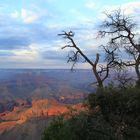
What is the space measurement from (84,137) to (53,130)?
1965mm

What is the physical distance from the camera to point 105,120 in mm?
21359

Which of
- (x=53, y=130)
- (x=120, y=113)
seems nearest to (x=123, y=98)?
(x=120, y=113)

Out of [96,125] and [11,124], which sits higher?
[96,125]

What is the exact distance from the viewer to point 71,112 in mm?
21859

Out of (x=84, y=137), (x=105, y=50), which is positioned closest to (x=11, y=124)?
(x=105, y=50)

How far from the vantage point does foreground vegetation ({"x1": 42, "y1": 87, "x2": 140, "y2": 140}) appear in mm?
20375

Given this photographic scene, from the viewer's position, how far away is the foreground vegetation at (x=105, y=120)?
20.4 metres

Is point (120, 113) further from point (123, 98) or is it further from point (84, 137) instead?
point (84, 137)

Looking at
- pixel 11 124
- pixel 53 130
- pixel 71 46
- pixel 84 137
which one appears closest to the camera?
pixel 84 137

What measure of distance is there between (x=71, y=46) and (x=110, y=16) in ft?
10.6

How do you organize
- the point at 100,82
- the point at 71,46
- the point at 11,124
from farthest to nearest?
the point at 11,124 < the point at 71,46 < the point at 100,82

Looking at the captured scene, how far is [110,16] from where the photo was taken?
30875 mm

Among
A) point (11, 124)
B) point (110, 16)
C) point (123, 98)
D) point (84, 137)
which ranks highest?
point (110, 16)

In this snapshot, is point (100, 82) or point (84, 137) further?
point (100, 82)
